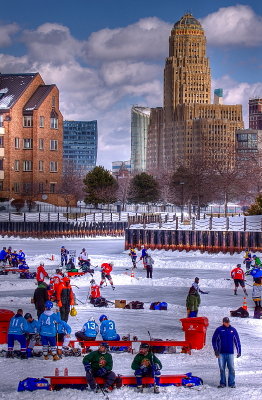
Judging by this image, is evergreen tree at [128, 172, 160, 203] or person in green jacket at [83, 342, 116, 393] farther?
evergreen tree at [128, 172, 160, 203]

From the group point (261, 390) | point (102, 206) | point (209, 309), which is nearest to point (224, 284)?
point (209, 309)

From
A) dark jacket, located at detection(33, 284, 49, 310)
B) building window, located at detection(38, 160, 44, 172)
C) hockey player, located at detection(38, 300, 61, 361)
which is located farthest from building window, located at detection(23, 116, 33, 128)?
hockey player, located at detection(38, 300, 61, 361)

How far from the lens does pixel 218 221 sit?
7269cm

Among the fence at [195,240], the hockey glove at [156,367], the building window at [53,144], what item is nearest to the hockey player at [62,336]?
the hockey glove at [156,367]

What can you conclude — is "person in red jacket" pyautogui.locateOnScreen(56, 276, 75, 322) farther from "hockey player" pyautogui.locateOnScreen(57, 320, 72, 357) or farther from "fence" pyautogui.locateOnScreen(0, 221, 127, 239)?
"fence" pyautogui.locateOnScreen(0, 221, 127, 239)

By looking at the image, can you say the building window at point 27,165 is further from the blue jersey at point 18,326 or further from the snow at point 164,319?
the blue jersey at point 18,326

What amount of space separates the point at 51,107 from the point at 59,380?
8594cm

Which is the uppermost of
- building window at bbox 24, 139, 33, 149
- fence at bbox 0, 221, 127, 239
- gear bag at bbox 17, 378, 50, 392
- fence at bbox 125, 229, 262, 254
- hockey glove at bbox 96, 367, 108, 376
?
building window at bbox 24, 139, 33, 149

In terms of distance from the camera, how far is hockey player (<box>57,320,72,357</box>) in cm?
2242

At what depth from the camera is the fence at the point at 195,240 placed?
61.6 meters

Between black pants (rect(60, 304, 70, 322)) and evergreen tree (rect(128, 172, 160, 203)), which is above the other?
evergreen tree (rect(128, 172, 160, 203))

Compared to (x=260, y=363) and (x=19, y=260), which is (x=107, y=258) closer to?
(x=19, y=260)

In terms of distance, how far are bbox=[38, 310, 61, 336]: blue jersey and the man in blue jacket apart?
5.19 m

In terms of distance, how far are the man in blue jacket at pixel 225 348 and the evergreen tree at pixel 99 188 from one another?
85884mm
